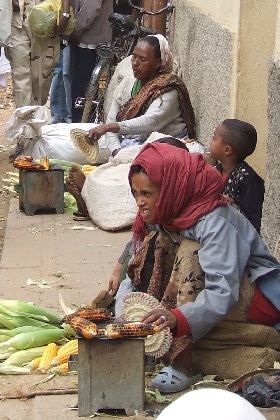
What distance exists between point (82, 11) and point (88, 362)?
739 cm

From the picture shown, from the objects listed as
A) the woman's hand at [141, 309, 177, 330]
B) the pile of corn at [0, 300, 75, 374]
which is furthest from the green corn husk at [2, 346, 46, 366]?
the woman's hand at [141, 309, 177, 330]

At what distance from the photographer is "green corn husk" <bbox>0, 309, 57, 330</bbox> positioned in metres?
4.84

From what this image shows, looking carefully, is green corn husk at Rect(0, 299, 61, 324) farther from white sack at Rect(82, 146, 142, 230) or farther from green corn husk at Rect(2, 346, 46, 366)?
white sack at Rect(82, 146, 142, 230)

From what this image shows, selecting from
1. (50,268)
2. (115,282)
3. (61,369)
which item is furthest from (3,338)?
(50,268)

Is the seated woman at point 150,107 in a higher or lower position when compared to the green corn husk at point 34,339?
higher

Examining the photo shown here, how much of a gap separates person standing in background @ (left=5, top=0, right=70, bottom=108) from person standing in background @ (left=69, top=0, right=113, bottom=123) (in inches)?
9.1

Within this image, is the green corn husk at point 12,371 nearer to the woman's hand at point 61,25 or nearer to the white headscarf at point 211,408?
the white headscarf at point 211,408

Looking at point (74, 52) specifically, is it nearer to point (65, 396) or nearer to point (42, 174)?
point (42, 174)

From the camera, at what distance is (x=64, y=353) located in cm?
452

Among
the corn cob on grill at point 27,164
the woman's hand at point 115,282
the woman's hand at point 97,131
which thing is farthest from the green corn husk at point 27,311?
the woman's hand at point 97,131

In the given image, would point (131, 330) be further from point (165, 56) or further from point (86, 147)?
point (165, 56)

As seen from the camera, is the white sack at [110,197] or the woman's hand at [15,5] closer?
the white sack at [110,197]

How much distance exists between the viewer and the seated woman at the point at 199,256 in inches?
154

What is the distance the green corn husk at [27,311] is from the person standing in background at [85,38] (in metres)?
6.16
